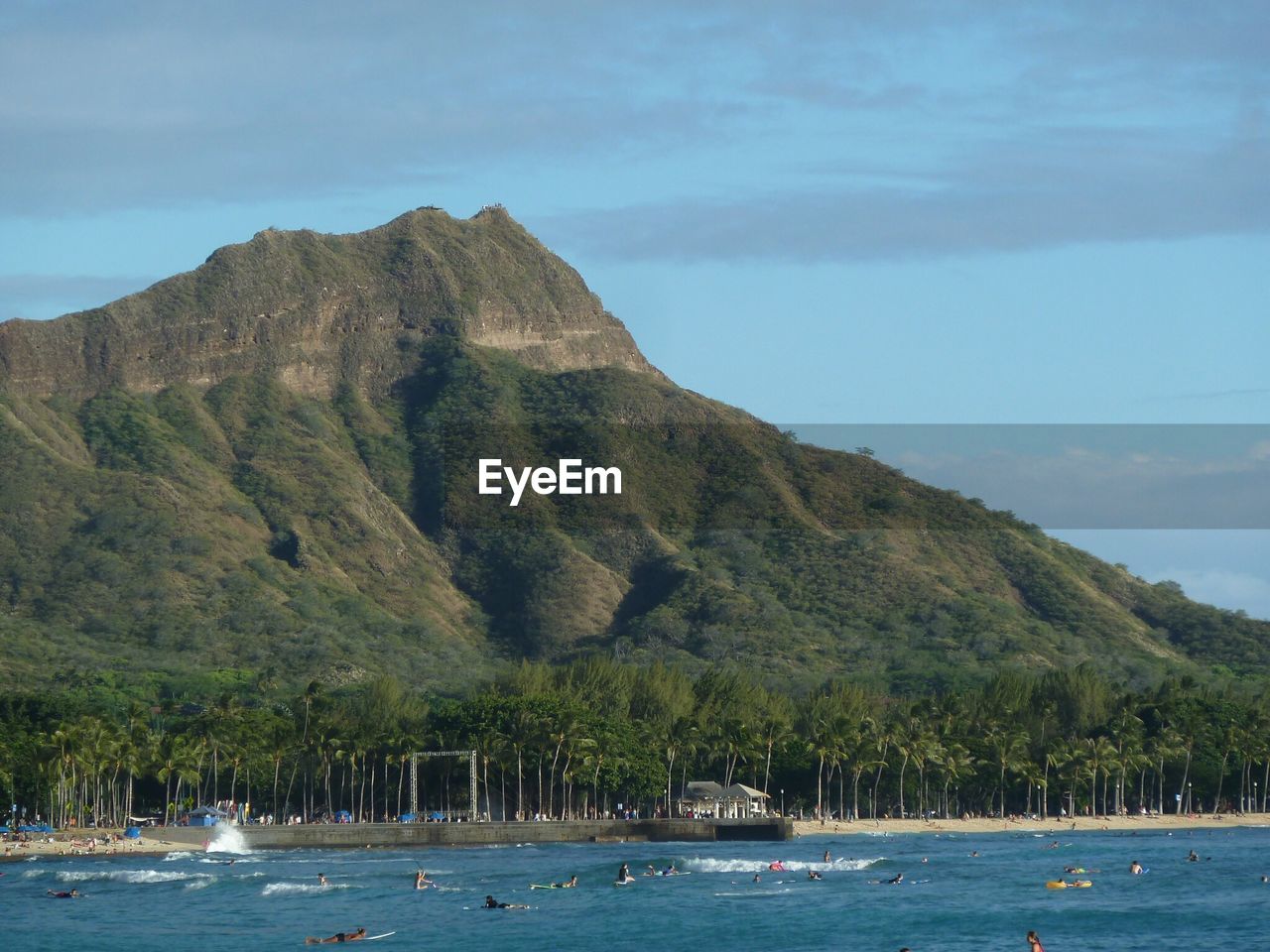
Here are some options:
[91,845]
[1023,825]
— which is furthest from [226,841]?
[1023,825]

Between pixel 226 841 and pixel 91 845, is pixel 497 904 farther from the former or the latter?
pixel 226 841

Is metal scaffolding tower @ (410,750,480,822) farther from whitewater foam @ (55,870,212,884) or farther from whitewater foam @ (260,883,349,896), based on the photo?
whitewater foam @ (260,883,349,896)

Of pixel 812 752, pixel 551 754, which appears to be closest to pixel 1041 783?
pixel 812 752

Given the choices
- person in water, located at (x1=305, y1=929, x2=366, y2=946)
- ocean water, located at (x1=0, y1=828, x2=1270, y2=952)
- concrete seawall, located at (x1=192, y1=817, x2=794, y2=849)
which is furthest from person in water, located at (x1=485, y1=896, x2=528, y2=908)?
concrete seawall, located at (x1=192, y1=817, x2=794, y2=849)

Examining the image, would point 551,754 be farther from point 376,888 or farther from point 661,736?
point 376,888

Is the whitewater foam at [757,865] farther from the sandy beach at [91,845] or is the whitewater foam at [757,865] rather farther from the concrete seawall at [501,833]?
the sandy beach at [91,845]
